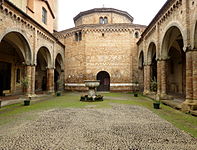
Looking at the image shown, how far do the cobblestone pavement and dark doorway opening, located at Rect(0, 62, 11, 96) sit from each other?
12153 mm

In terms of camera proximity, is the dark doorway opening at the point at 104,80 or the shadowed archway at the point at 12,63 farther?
the dark doorway opening at the point at 104,80

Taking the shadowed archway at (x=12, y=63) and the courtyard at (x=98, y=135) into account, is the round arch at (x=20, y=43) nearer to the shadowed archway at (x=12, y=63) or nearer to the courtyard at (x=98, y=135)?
the shadowed archway at (x=12, y=63)

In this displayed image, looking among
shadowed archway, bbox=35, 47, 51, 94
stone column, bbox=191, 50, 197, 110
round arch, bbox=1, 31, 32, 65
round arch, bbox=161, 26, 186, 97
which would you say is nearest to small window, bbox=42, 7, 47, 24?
shadowed archway, bbox=35, 47, 51, 94

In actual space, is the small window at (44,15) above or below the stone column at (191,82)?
above

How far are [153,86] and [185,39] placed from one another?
4732 mm

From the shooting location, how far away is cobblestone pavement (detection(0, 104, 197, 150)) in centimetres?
350

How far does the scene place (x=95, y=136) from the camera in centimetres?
414

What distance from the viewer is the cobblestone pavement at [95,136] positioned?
3.50 m

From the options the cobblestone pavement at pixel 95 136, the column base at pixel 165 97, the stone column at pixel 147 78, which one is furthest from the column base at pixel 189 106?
the stone column at pixel 147 78

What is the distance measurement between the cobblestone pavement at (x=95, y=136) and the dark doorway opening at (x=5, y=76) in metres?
12.2

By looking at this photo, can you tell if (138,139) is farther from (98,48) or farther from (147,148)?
(98,48)

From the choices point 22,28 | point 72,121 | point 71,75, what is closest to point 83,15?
point 71,75

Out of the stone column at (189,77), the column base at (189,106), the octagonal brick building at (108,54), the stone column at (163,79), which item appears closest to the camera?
the column base at (189,106)

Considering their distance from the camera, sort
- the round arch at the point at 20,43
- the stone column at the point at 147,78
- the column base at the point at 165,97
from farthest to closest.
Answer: the stone column at the point at 147,78
the round arch at the point at 20,43
the column base at the point at 165,97
